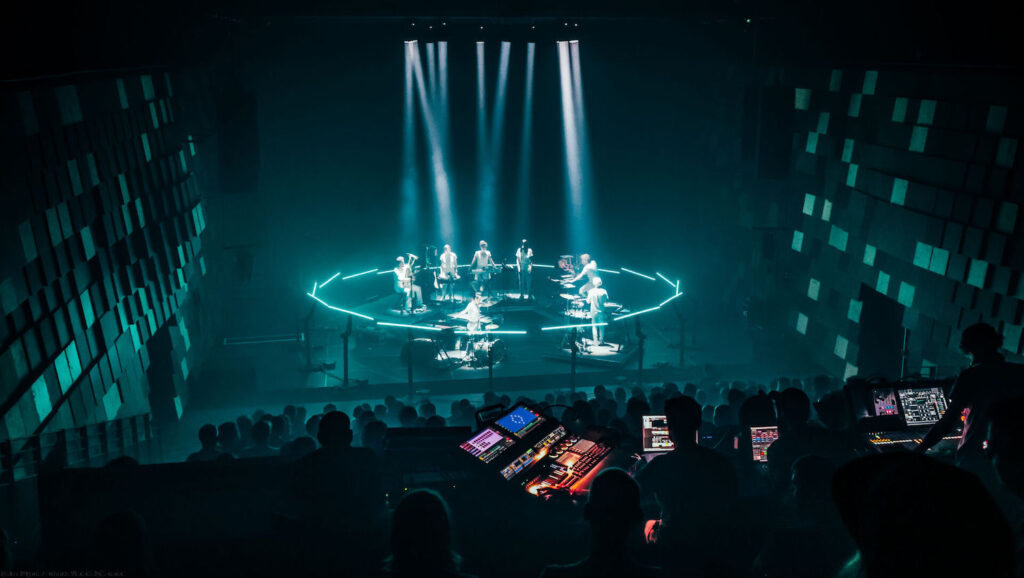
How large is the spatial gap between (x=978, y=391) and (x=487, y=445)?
2727 millimetres

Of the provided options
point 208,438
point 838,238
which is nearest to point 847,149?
point 838,238

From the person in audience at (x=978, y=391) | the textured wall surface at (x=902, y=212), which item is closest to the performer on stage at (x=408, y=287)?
the textured wall surface at (x=902, y=212)

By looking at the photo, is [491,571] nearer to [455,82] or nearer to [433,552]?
[433,552]

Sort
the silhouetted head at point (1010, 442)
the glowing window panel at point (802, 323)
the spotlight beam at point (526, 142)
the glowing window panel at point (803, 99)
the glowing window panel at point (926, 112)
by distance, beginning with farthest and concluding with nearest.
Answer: the spotlight beam at point (526, 142) < the glowing window panel at point (802, 323) < the glowing window panel at point (803, 99) < the glowing window panel at point (926, 112) < the silhouetted head at point (1010, 442)

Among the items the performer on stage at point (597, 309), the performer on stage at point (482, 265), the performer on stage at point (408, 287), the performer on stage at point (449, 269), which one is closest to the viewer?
the performer on stage at point (597, 309)

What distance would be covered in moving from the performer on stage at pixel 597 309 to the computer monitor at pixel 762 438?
723cm

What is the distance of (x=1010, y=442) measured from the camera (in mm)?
2426

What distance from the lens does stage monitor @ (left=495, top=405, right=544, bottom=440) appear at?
4391 millimetres

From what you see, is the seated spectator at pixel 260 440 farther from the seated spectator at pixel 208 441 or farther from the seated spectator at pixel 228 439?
the seated spectator at pixel 208 441

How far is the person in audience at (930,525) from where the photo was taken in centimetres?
140

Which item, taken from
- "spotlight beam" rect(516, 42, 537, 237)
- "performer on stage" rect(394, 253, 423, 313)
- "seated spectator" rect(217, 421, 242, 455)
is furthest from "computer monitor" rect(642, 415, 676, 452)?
"spotlight beam" rect(516, 42, 537, 237)

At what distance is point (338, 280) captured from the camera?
1554cm

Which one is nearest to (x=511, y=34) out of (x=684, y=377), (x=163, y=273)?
(x=684, y=377)

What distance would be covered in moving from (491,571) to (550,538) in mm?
300
